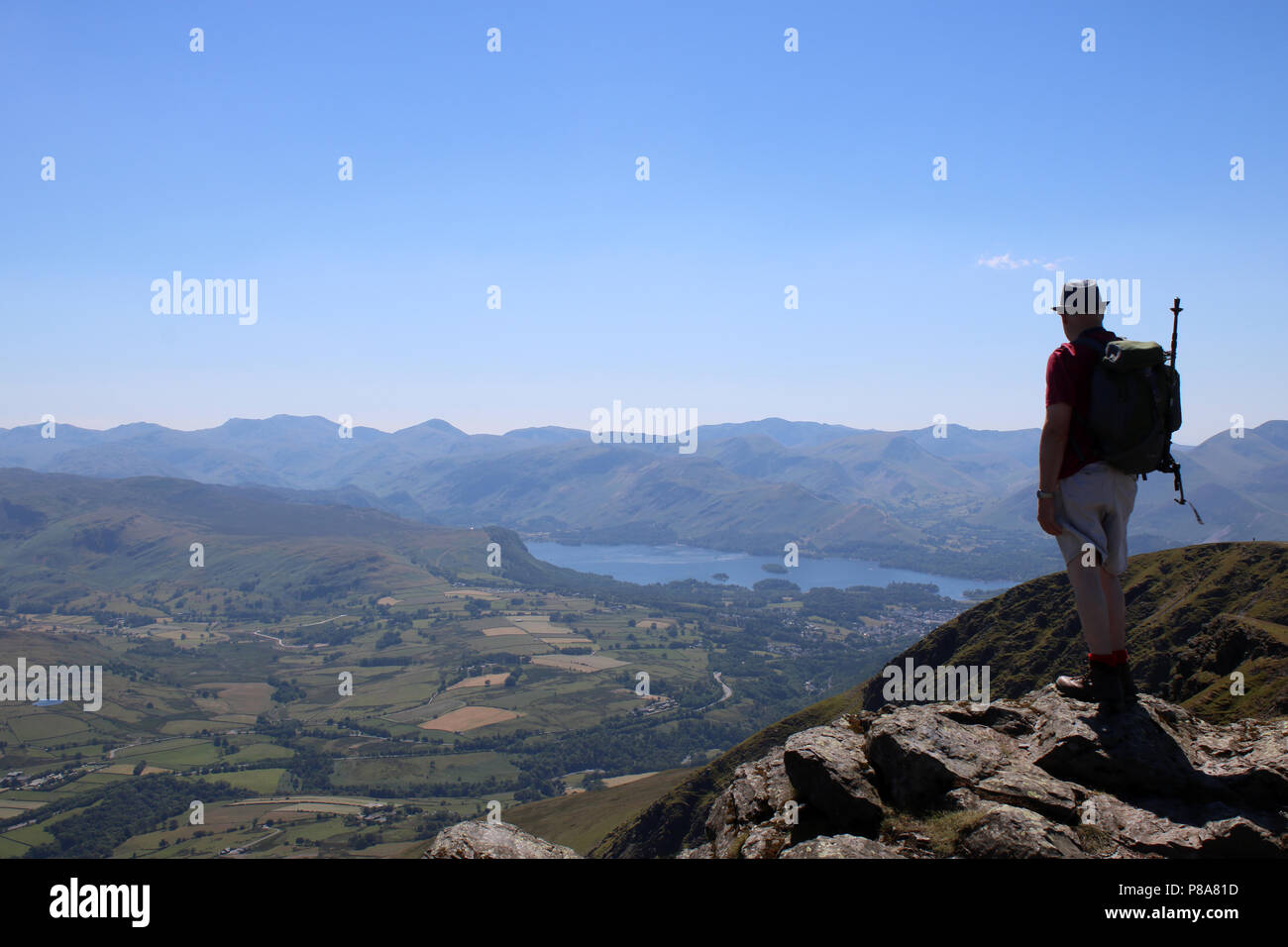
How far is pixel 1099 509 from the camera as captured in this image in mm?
9547

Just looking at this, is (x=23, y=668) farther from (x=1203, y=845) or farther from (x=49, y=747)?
(x=1203, y=845)

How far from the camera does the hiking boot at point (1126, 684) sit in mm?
9785

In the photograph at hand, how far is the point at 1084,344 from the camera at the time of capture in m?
9.50

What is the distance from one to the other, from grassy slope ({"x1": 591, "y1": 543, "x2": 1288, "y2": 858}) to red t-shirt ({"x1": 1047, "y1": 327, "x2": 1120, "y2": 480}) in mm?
25047

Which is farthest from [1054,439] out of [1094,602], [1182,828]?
[1182,828]

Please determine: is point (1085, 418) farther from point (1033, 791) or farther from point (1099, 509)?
point (1033, 791)

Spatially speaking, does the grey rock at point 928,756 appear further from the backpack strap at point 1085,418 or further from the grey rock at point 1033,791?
the backpack strap at point 1085,418

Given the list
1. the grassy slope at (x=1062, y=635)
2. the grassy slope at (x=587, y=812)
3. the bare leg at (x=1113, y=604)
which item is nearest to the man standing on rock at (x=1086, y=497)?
the bare leg at (x=1113, y=604)

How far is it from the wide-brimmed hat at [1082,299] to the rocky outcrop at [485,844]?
9.37 metres

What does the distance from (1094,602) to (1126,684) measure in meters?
1.41

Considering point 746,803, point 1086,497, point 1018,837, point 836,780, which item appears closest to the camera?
point 1018,837
